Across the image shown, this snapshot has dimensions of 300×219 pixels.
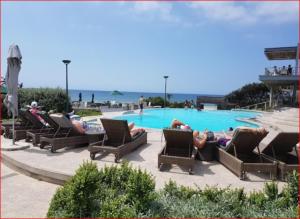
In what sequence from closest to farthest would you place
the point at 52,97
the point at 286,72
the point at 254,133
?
1. the point at 254,133
2. the point at 52,97
3. the point at 286,72

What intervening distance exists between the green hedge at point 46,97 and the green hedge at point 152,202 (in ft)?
47.3

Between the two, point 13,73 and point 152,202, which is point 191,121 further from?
point 152,202

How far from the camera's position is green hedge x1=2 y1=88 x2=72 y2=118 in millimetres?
17219

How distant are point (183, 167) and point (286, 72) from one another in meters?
21.8

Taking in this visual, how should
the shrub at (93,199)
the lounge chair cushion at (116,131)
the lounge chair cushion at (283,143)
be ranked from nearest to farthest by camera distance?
the shrub at (93,199) → the lounge chair cushion at (283,143) → the lounge chair cushion at (116,131)

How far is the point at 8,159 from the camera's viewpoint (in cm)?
682

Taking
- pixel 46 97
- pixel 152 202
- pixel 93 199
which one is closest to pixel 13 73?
pixel 93 199

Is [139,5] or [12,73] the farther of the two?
[12,73]

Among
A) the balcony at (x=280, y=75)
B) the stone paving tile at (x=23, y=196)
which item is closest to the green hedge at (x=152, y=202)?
the stone paving tile at (x=23, y=196)

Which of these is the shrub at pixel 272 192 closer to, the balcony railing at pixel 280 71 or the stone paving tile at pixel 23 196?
the stone paving tile at pixel 23 196

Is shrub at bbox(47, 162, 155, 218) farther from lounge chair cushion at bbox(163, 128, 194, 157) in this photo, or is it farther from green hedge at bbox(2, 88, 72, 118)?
green hedge at bbox(2, 88, 72, 118)

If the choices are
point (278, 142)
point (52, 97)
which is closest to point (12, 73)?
point (278, 142)

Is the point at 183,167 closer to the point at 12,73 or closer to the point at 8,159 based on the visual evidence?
the point at 8,159

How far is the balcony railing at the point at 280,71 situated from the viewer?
2459 centimetres
